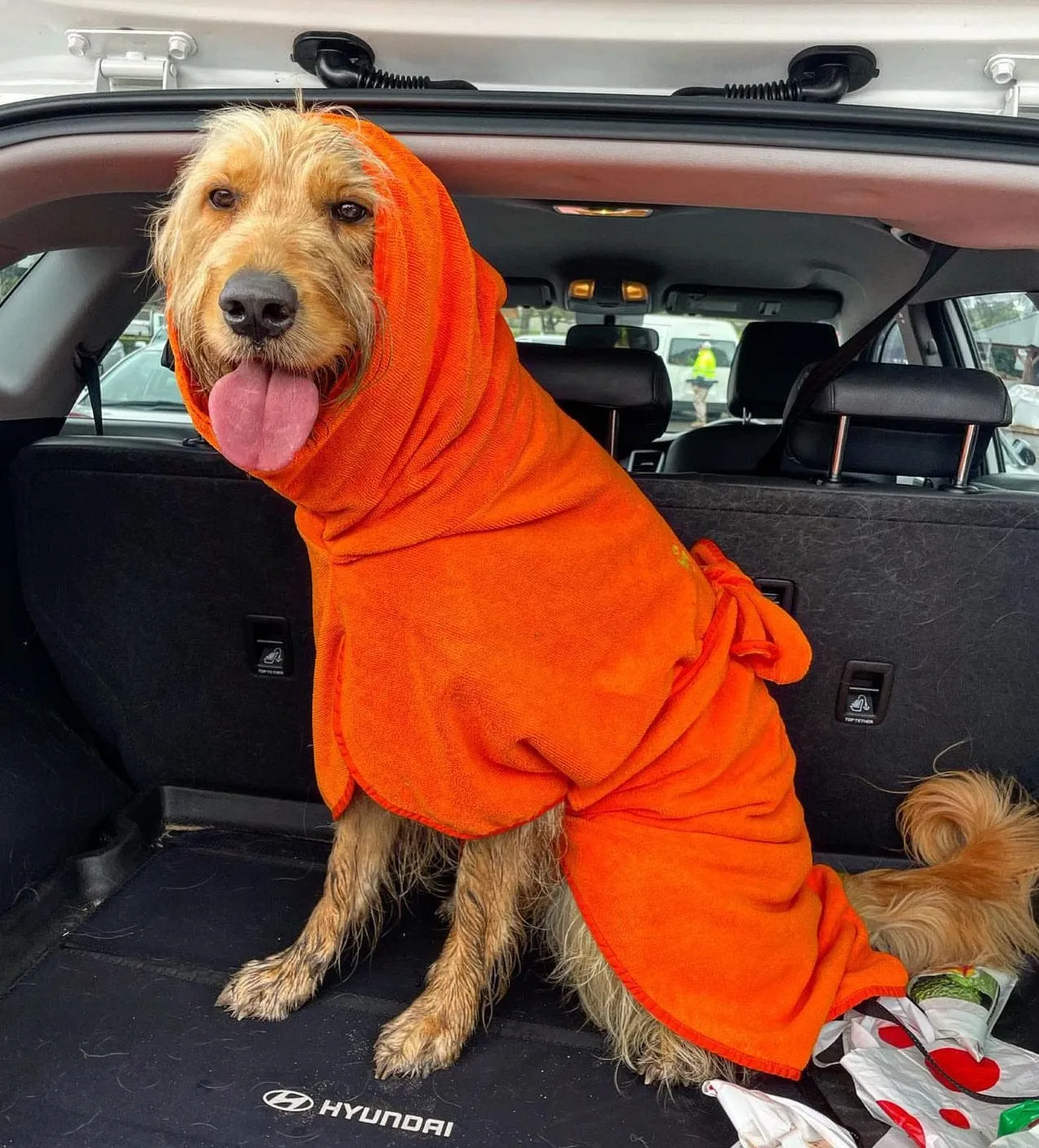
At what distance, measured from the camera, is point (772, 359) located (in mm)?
3742

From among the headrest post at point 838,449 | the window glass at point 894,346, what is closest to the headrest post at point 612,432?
the headrest post at point 838,449

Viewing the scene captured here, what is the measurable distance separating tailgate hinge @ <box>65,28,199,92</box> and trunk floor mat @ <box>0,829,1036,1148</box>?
1.78 meters

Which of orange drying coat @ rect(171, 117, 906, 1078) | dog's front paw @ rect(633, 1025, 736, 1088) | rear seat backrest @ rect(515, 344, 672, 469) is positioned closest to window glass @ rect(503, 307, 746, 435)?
rear seat backrest @ rect(515, 344, 672, 469)

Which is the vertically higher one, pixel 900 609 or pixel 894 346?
pixel 894 346

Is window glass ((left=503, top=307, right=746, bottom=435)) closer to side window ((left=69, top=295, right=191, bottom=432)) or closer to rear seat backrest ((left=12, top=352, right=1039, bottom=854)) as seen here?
side window ((left=69, top=295, right=191, bottom=432))

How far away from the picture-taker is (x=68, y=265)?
7.92 feet

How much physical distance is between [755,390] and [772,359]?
0.48 feet

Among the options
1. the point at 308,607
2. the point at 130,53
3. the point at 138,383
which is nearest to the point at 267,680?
the point at 308,607

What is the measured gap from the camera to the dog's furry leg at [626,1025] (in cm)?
175

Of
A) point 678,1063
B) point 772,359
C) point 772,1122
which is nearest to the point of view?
point 772,1122

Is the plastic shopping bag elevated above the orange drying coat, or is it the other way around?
the orange drying coat

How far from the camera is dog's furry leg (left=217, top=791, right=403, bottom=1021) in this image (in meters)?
1.91

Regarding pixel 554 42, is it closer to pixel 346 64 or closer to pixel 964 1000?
pixel 346 64

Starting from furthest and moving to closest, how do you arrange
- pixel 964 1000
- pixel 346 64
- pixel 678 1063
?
1. pixel 964 1000
2. pixel 678 1063
3. pixel 346 64
